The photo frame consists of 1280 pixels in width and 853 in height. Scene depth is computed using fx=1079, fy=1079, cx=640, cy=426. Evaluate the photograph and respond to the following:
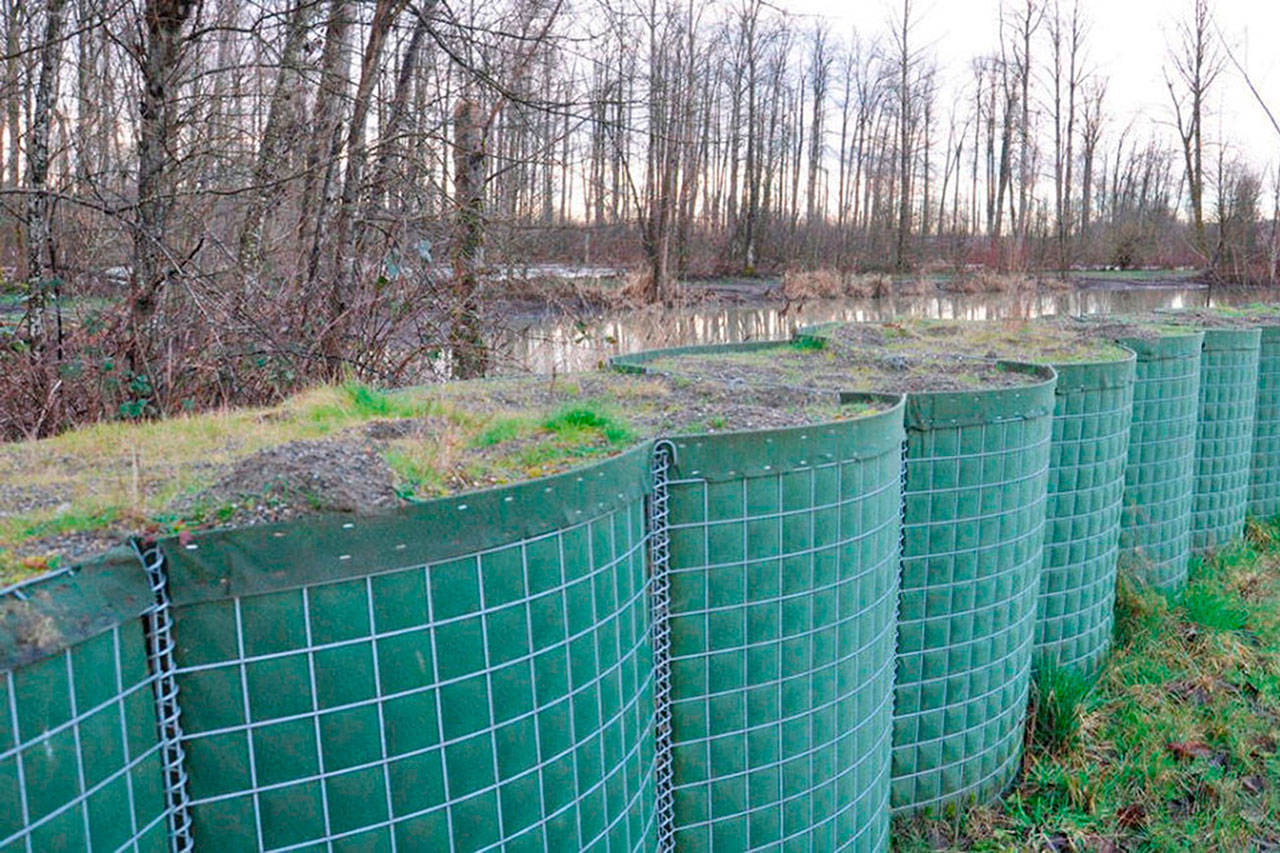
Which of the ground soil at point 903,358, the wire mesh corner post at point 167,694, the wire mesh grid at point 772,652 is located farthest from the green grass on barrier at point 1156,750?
the wire mesh corner post at point 167,694

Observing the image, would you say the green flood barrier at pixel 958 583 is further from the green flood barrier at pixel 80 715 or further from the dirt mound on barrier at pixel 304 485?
the green flood barrier at pixel 80 715

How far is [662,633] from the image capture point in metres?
2.97

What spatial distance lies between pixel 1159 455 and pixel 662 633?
14.1 ft

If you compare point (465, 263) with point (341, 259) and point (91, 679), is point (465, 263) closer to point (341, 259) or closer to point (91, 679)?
point (341, 259)

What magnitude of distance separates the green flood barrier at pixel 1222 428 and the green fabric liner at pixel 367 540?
5.95m

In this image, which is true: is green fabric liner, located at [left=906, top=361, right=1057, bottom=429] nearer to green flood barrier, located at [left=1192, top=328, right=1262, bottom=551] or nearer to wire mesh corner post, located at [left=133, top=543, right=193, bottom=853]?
wire mesh corner post, located at [left=133, top=543, right=193, bottom=853]

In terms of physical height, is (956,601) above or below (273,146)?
below

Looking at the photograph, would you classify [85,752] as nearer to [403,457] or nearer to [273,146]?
[403,457]

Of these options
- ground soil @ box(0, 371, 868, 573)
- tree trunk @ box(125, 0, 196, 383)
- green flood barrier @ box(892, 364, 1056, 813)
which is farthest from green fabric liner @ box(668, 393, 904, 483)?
tree trunk @ box(125, 0, 196, 383)

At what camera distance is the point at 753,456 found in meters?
2.97

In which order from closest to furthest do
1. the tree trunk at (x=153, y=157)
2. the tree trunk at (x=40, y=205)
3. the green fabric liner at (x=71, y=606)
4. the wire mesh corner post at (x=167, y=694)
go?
the green fabric liner at (x=71, y=606)
the wire mesh corner post at (x=167, y=694)
the tree trunk at (x=153, y=157)
the tree trunk at (x=40, y=205)

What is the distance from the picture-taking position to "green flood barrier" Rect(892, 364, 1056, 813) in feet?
12.9

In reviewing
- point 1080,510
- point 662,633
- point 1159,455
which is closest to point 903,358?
point 1080,510

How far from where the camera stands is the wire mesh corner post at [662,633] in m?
2.87
